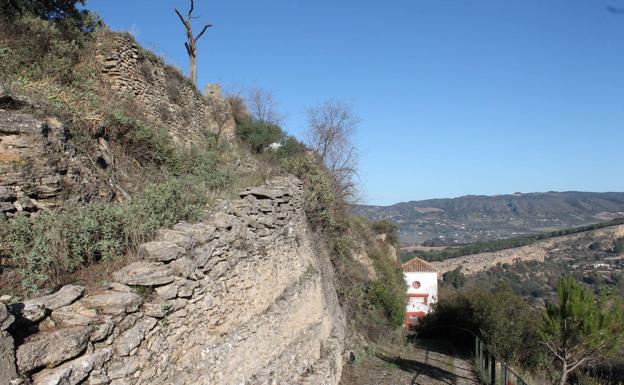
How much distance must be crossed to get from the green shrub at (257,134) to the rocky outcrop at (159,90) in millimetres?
1235

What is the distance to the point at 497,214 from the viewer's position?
15712 cm

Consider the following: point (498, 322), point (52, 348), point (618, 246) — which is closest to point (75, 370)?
point (52, 348)

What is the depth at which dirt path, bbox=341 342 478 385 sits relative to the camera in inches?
469

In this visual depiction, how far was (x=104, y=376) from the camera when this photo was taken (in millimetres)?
3314

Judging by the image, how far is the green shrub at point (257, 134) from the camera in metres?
18.1

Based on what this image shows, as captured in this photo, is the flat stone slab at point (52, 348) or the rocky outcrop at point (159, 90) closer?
the flat stone slab at point (52, 348)

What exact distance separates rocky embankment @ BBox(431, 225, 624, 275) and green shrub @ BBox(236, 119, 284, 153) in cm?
5405

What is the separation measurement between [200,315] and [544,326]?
10.5 meters

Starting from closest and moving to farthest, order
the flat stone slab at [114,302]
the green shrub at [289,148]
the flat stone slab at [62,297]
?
the flat stone slab at [62,297]
the flat stone slab at [114,302]
the green shrub at [289,148]

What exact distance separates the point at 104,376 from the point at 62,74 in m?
7.17

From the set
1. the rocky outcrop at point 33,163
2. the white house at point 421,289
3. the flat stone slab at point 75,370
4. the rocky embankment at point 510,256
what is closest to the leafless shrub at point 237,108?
the rocky outcrop at point 33,163

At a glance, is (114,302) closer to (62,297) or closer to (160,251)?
(62,297)

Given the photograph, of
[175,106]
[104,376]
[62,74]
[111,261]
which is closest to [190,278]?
[111,261]

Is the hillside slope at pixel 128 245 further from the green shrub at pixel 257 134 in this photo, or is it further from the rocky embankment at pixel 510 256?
the rocky embankment at pixel 510 256
